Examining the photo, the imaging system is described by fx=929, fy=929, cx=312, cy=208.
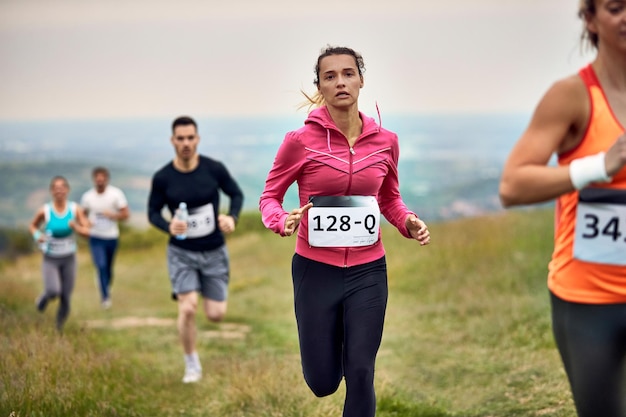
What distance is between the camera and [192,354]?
300 inches

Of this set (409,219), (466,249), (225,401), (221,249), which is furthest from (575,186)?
(466,249)

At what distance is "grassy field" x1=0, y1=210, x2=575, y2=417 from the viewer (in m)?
6.32

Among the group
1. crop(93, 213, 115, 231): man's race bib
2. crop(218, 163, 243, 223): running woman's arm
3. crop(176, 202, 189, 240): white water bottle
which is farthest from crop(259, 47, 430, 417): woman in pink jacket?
crop(93, 213, 115, 231): man's race bib

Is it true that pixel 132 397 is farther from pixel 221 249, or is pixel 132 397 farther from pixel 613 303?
pixel 613 303

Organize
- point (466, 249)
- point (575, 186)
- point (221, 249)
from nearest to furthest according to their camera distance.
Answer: point (575, 186)
point (221, 249)
point (466, 249)

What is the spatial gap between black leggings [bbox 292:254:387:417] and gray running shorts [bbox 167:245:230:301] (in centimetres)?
263

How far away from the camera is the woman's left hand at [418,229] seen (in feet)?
15.2

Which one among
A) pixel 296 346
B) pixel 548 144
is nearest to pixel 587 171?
pixel 548 144

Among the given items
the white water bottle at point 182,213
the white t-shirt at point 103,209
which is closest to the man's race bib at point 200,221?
the white water bottle at point 182,213

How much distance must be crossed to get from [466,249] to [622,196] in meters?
10.2

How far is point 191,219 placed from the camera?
7.29 meters

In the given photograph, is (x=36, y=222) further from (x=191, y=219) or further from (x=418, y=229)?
(x=418, y=229)

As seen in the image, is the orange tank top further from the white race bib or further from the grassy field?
the white race bib

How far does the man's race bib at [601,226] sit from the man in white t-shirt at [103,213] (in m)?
9.54
